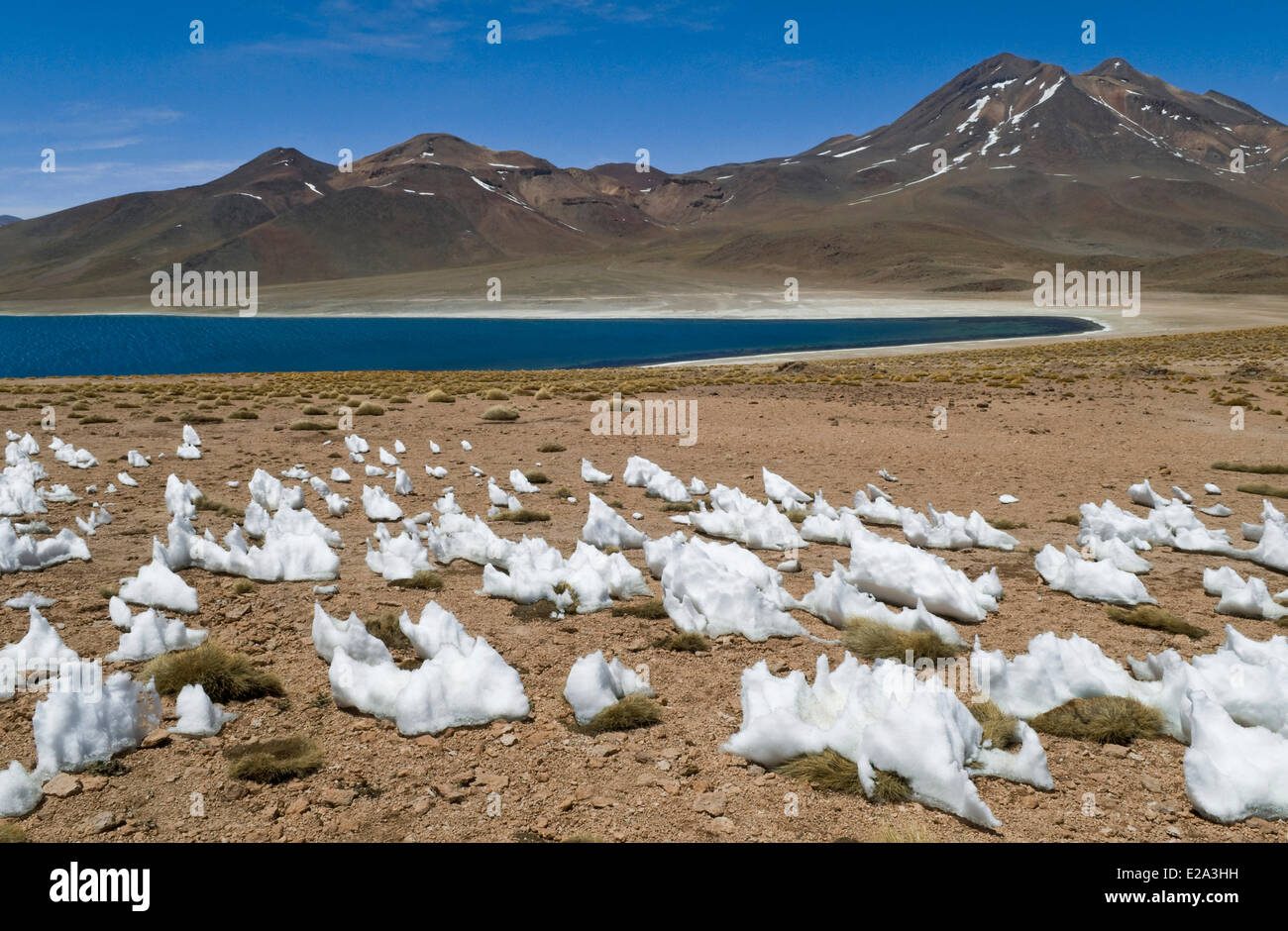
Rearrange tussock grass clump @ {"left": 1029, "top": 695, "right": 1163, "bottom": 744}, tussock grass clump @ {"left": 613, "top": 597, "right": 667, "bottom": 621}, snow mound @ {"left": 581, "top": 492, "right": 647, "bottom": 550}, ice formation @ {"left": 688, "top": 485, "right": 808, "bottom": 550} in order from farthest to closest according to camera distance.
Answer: ice formation @ {"left": 688, "top": 485, "right": 808, "bottom": 550} → snow mound @ {"left": 581, "top": 492, "right": 647, "bottom": 550} → tussock grass clump @ {"left": 613, "top": 597, "right": 667, "bottom": 621} → tussock grass clump @ {"left": 1029, "top": 695, "right": 1163, "bottom": 744}

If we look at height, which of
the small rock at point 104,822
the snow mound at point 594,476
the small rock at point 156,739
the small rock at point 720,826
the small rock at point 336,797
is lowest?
the small rock at point 720,826

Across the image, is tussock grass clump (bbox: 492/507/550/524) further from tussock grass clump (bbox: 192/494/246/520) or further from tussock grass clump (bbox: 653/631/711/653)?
tussock grass clump (bbox: 653/631/711/653)

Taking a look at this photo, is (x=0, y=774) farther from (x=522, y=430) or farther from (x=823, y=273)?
(x=823, y=273)

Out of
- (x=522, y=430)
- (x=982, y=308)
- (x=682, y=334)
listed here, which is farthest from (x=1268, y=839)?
(x=982, y=308)

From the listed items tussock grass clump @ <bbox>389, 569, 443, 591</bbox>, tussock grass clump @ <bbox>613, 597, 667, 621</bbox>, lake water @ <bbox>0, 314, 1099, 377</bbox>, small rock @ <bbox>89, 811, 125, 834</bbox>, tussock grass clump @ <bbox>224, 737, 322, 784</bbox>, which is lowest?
small rock @ <bbox>89, 811, 125, 834</bbox>

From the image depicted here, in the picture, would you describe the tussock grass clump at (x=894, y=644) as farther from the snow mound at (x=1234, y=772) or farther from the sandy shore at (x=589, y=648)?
the snow mound at (x=1234, y=772)

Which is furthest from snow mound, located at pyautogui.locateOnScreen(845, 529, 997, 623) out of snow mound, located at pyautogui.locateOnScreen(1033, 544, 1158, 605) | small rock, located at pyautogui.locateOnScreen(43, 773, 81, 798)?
small rock, located at pyautogui.locateOnScreen(43, 773, 81, 798)

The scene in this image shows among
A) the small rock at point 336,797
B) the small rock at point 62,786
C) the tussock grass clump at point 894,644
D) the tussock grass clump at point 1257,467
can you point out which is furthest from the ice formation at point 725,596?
the tussock grass clump at point 1257,467
